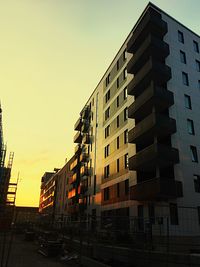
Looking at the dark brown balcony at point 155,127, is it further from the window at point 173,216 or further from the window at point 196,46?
the window at point 196,46

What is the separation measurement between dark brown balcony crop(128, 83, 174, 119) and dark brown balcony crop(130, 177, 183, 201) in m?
7.79

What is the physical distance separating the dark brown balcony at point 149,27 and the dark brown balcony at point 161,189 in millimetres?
16853

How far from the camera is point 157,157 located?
2227cm

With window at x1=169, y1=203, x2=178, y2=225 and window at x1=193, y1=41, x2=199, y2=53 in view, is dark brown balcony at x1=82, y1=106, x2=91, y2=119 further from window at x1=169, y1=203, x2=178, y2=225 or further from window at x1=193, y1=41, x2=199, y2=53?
window at x1=169, y1=203, x2=178, y2=225

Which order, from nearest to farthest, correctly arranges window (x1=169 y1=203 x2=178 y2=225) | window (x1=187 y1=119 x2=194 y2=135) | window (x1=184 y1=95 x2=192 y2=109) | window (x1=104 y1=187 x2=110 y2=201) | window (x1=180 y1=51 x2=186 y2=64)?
window (x1=169 y1=203 x2=178 y2=225), window (x1=187 y1=119 x2=194 y2=135), window (x1=184 y1=95 x2=192 y2=109), window (x1=180 y1=51 x2=186 y2=64), window (x1=104 y1=187 x2=110 y2=201)

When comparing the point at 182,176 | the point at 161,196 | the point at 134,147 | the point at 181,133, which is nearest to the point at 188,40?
the point at 181,133

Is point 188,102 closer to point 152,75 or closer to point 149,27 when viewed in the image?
point 152,75

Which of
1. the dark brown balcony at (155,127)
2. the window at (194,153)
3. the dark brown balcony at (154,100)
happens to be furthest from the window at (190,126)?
the dark brown balcony at (154,100)

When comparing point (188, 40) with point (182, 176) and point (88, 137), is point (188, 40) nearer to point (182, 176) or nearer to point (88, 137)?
point (182, 176)

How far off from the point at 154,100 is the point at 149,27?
30.0ft

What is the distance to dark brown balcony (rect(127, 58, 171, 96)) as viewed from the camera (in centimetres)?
2571

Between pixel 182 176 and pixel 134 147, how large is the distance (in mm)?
6633

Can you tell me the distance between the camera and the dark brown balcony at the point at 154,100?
24.5m

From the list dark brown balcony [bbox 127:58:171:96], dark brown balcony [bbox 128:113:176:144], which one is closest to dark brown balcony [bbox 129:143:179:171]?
dark brown balcony [bbox 128:113:176:144]
